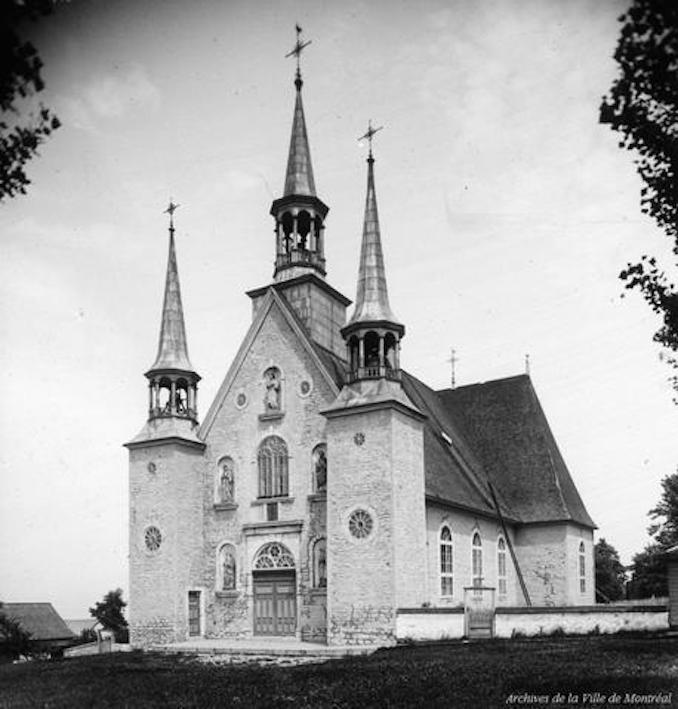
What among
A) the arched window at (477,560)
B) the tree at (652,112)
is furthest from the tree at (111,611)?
the tree at (652,112)

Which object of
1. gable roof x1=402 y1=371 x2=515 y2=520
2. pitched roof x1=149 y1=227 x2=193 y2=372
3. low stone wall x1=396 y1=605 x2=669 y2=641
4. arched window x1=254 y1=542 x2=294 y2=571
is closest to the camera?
low stone wall x1=396 y1=605 x2=669 y2=641

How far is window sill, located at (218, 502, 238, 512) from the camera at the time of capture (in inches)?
1206

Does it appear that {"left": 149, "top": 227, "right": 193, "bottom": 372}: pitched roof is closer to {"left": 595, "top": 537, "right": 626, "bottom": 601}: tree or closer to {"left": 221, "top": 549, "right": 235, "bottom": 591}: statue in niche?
{"left": 221, "top": 549, "right": 235, "bottom": 591}: statue in niche

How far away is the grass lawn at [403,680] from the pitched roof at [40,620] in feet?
126

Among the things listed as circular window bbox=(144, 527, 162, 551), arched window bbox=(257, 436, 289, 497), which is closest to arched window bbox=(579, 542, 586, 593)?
arched window bbox=(257, 436, 289, 497)

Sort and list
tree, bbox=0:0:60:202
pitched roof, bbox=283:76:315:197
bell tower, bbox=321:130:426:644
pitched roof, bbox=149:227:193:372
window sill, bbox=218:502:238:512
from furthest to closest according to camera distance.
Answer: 1. pitched roof, bbox=283:76:315:197
2. pitched roof, bbox=149:227:193:372
3. window sill, bbox=218:502:238:512
4. bell tower, bbox=321:130:426:644
5. tree, bbox=0:0:60:202

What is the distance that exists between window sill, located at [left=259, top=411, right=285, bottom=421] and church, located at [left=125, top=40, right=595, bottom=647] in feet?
0.26

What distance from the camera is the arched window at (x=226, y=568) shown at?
30.5 meters

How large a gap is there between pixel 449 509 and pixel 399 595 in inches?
217

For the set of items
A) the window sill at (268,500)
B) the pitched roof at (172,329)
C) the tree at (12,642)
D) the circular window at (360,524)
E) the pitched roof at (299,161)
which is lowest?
the tree at (12,642)

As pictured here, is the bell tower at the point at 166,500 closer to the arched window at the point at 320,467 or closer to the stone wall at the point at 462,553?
the arched window at the point at 320,467

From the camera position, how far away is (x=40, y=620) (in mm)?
58969

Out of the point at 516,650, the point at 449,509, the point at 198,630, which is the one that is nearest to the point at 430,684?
the point at 516,650

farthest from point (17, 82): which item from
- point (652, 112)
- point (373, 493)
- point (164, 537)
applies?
point (164, 537)
